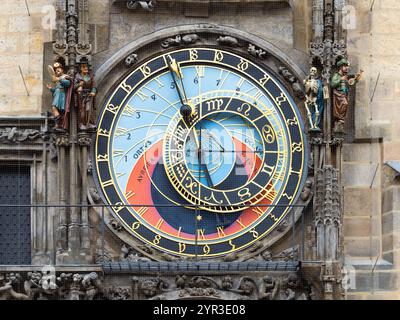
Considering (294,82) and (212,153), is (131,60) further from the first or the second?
(294,82)

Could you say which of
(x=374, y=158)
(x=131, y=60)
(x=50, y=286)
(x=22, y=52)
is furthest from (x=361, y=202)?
(x=22, y=52)

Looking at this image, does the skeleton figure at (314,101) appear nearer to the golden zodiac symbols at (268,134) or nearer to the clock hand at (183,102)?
the golden zodiac symbols at (268,134)

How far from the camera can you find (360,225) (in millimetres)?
26906

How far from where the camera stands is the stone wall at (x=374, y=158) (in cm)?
2670

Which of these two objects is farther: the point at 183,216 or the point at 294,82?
the point at 294,82

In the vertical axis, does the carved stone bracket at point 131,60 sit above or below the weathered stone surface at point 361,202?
above

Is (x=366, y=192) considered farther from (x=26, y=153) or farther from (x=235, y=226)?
(x=26, y=153)

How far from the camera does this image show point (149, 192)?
2686 cm

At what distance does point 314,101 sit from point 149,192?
75.6 inches

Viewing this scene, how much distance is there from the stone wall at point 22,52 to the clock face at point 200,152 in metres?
0.80

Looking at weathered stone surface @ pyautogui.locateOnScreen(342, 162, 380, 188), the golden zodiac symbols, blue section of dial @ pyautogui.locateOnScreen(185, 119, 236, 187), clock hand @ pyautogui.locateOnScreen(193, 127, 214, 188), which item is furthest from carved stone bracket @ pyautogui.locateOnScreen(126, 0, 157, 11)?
weathered stone surface @ pyautogui.locateOnScreen(342, 162, 380, 188)

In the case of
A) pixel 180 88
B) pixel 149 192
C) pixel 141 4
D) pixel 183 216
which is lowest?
pixel 183 216

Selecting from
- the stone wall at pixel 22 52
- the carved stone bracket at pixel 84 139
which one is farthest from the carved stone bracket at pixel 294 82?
the stone wall at pixel 22 52
